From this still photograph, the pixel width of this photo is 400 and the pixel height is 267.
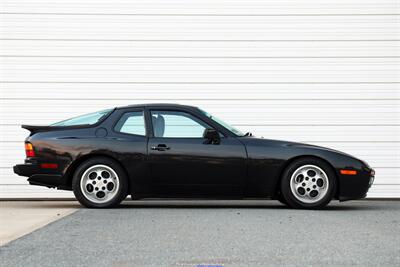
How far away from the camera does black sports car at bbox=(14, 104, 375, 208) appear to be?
360 inches

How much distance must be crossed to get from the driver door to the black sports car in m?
0.01

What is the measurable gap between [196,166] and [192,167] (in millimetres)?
49

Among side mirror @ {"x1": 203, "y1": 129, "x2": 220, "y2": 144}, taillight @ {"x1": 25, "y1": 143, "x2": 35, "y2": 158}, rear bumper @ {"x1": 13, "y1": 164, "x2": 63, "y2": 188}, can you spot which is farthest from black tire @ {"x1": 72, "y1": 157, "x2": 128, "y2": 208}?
side mirror @ {"x1": 203, "y1": 129, "x2": 220, "y2": 144}

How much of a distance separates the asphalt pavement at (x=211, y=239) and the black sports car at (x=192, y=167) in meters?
0.38

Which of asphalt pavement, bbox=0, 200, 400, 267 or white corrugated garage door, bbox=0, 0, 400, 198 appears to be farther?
white corrugated garage door, bbox=0, 0, 400, 198

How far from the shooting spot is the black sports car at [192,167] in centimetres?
913

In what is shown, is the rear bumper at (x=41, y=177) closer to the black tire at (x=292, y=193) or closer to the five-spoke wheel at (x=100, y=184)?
the five-spoke wheel at (x=100, y=184)

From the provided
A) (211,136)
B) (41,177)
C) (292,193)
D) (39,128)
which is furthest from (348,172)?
(39,128)

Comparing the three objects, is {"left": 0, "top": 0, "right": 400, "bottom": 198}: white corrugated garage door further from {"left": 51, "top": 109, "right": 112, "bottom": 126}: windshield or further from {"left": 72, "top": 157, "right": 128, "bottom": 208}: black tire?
{"left": 72, "top": 157, "right": 128, "bottom": 208}: black tire

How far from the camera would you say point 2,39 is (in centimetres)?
1230

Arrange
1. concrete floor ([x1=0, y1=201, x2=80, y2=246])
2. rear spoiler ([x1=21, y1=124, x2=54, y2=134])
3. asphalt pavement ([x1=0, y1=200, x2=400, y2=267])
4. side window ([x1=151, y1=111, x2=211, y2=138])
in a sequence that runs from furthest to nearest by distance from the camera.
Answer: rear spoiler ([x1=21, y1=124, x2=54, y2=134])
side window ([x1=151, y1=111, x2=211, y2=138])
concrete floor ([x1=0, y1=201, x2=80, y2=246])
asphalt pavement ([x1=0, y1=200, x2=400, y2=267])

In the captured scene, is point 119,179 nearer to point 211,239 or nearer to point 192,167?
point 192,167

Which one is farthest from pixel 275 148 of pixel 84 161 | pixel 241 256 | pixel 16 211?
pixel 241 256

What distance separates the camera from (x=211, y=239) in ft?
20.2
